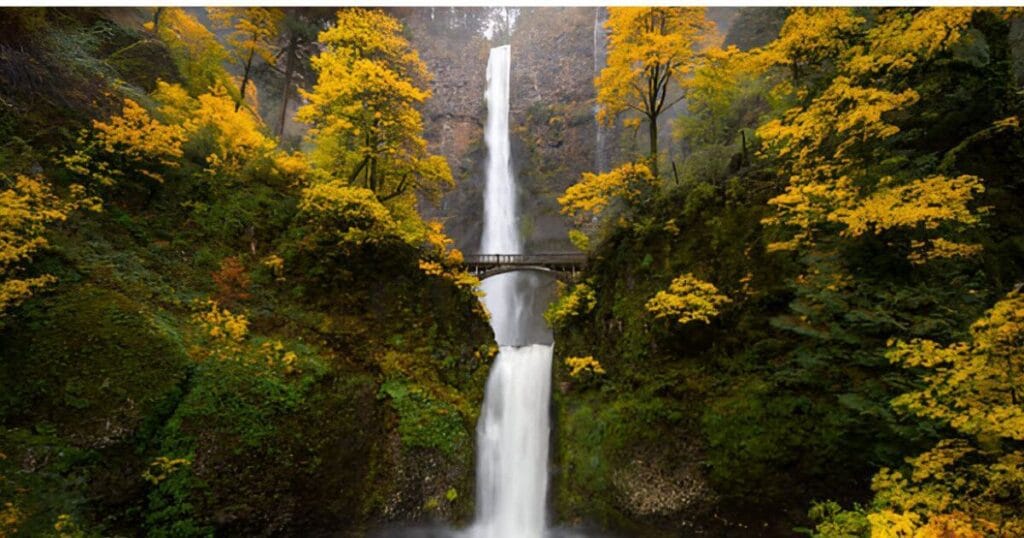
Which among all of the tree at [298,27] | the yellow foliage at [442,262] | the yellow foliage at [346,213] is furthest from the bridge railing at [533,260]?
the yellow foliage at [346,213]

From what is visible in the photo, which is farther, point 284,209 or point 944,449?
point 284,209

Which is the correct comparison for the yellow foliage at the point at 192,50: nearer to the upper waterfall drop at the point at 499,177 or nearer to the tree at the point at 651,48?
the tree at the point at 651,48

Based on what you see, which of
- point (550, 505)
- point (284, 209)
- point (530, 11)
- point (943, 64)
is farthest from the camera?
point (530, 11)

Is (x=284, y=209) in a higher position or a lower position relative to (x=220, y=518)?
higher

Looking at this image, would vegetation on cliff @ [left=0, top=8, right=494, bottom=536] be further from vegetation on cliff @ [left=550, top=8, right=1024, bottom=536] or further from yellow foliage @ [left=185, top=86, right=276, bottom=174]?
vegetation on cliff @ [left=550, top=8, right=1024, bottom=536]

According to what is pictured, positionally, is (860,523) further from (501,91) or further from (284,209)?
(501,91)

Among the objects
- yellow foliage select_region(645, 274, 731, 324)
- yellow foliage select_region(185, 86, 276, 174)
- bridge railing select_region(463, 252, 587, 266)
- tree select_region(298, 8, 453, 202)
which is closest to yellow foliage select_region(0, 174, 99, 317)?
yellow foliage select_region(185, 86, 276, 174)

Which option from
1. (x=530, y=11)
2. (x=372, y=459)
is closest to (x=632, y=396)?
(x=372, y=459)
